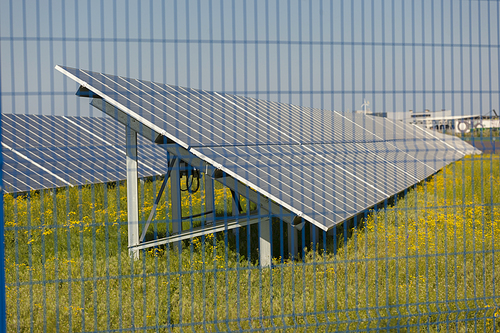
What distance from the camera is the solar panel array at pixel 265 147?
572 cm

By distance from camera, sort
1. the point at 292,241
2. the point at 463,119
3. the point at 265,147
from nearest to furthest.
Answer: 1. the point at 463,119
2. the point at 265,147
3. the point at 292,241

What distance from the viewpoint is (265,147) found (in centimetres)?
670

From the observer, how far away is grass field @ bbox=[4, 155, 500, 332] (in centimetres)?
461

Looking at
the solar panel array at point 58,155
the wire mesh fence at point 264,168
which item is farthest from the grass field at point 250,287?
the solar panel array at point 58,155

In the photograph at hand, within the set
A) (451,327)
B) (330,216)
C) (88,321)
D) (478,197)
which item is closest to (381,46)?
(330,216)

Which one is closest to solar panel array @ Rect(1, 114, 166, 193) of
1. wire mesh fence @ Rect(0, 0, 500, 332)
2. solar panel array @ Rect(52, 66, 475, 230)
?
wire mesh fence @ Rect(0, 0, 500, 332)

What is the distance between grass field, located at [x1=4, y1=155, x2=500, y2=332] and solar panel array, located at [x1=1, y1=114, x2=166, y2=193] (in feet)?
13.3

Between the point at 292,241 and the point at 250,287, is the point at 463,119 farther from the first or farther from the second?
the point at 250,287

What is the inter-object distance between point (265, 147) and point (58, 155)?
8.53 metres

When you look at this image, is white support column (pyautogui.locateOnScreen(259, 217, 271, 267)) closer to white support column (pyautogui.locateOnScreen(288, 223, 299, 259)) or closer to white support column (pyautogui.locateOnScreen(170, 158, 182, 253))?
white support column (pyautogui.locateOnScreen(288, 223, 299, 259))

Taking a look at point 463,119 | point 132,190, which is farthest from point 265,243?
point 463,119

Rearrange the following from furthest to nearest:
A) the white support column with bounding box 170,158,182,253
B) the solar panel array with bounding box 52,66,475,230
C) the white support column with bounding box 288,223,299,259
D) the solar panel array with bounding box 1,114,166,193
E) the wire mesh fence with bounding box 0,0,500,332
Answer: the solar panel array with bounding box 1,114,166,193, the white support column with bounding box 170,158,182,253, the white support column with bounding box 288,223,299,259, the solar panel array with bounding box 52,66,475,230, the wire mesh fence with bounding box 0,0,500,332

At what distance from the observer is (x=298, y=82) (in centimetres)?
401

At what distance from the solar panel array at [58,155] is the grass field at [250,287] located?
406 cm
